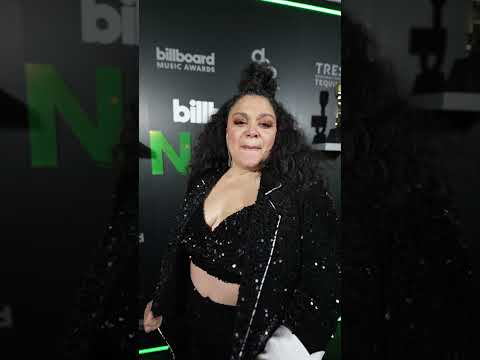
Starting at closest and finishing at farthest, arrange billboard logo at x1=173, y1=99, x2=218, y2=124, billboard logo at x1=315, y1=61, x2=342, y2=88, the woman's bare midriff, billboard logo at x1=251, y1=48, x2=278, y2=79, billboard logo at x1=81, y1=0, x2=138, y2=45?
1. billboard logo at x1=81, y1=0, x2=138, y2=45
2. the woman's bare midriff
3. billboard logo at x1=173, y1=99, x2=218, y2=124
4. billboard logo at x1=251, y1=48, x2=278, y2=79
5. billboard logo at x1=315, y1=61, x2=342, y2=88

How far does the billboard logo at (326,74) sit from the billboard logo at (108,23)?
1233 millimetres

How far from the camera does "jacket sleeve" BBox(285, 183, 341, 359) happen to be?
1163mm

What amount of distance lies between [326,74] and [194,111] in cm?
75

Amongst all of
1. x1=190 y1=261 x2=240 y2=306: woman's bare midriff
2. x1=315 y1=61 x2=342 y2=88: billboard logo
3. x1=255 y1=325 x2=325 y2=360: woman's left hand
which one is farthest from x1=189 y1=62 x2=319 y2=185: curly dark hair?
x1=315 y1=61 x2=342 y2=88: billboard logo

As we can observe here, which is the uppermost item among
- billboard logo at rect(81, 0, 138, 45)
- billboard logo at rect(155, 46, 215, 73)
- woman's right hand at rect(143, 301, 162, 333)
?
billboard logo at rect(155, 46, 215, 73)

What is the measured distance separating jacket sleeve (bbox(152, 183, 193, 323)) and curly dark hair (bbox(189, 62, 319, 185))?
238mm

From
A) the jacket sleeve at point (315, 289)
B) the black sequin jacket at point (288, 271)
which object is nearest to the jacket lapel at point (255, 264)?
the black sequin jacket at point (288, 271)

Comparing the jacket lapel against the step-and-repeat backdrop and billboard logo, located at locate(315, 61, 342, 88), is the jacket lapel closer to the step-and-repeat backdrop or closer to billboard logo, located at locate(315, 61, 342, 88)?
the step-and-repeat backdrop

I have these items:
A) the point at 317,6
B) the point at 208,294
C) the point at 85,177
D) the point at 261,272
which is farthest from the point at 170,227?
the point at 317,6

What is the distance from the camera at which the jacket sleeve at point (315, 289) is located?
1.16m

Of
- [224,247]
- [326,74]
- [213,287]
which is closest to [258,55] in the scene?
[326,74]

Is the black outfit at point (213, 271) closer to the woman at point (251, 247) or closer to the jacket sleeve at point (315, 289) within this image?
the woman at point (251, 247)

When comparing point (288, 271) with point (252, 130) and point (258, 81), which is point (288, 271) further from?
point (258, 81)

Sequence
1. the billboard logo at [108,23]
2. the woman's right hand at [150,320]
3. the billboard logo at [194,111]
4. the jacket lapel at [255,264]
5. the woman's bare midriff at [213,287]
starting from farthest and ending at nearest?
the billboard logo at [194,111], the woman's right hand at [150,320], the woman's bare midriff at [213,287], the jacket lapel at [255,264], the billboard logo at [108,23]
